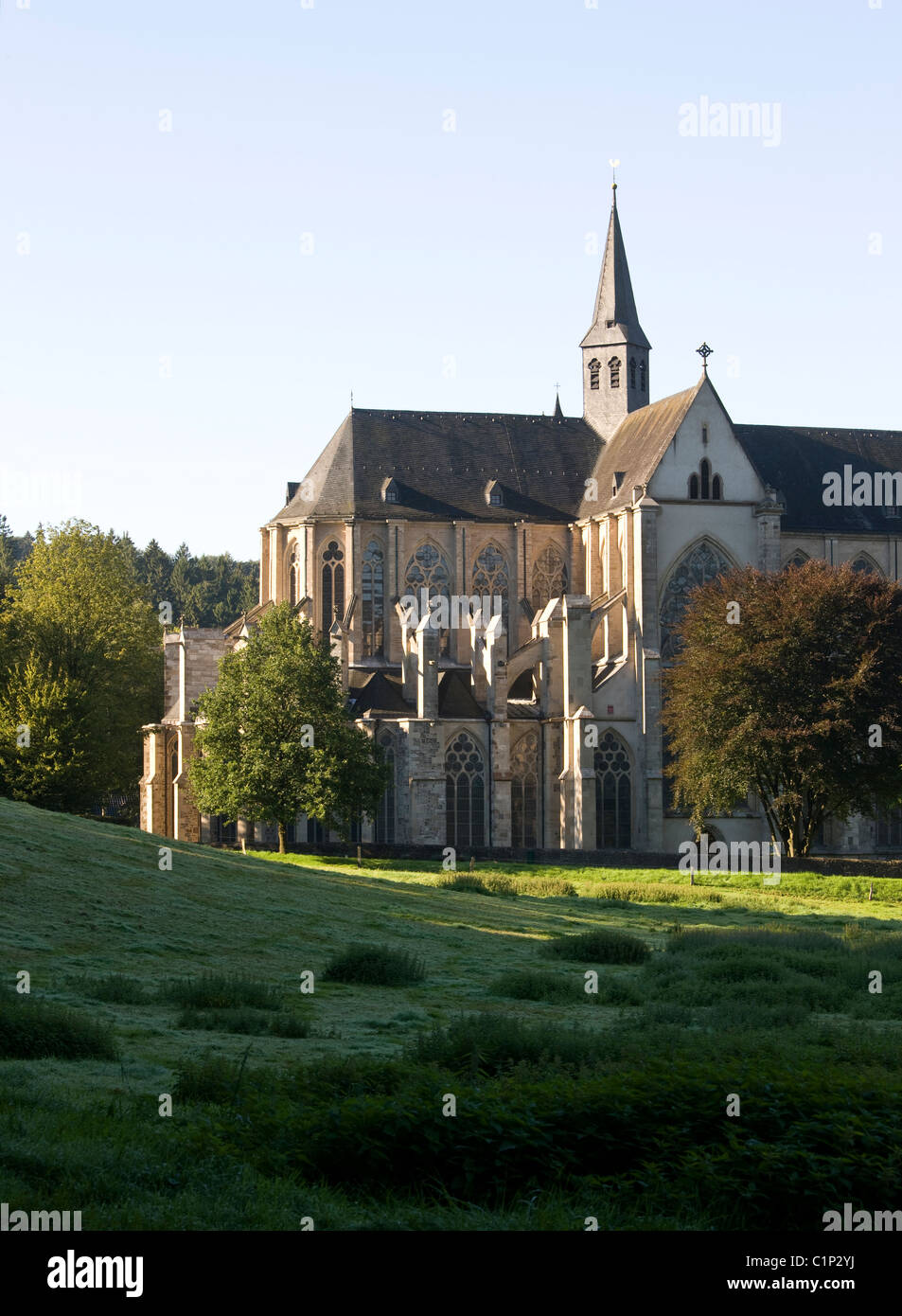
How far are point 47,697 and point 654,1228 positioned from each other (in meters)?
49.5

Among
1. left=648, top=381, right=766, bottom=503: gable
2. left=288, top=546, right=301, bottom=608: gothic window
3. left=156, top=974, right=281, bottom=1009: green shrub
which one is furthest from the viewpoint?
left=288, top=546, right=301, bottom=608: gothic window

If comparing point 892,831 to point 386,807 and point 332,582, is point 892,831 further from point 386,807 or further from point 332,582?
point 332,582

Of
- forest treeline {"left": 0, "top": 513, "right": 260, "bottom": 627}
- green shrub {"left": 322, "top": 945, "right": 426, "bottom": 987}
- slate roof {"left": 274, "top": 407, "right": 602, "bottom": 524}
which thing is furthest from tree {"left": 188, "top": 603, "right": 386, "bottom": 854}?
forest treeline {"left": 0, "top": 513, "right": 260, "bottom": 627}

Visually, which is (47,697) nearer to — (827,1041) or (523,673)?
(523,673)

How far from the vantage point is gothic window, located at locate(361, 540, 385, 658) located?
6288 cm

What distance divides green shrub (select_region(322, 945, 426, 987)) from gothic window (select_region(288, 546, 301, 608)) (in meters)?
41.4

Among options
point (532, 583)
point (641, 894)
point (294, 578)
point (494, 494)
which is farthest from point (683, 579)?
point (641, 894)

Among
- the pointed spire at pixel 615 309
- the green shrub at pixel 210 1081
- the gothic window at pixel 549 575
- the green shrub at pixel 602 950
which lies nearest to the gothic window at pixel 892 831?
the gothic window at pixel 549 575

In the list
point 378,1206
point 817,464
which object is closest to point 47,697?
point 817,464

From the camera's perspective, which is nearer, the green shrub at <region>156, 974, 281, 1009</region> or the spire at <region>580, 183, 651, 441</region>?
the green shrub at <region>156, 974, 281, 1009</region>

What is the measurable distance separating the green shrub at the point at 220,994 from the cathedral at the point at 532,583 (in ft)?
107

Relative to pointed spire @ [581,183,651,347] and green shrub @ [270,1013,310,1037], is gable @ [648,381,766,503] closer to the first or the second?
pointed spire @ [581,183,651,347]

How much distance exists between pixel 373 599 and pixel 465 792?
1030 cm

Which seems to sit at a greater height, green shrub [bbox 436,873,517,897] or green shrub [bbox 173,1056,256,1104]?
green shrub [bbox 173,1056,256,1104]
